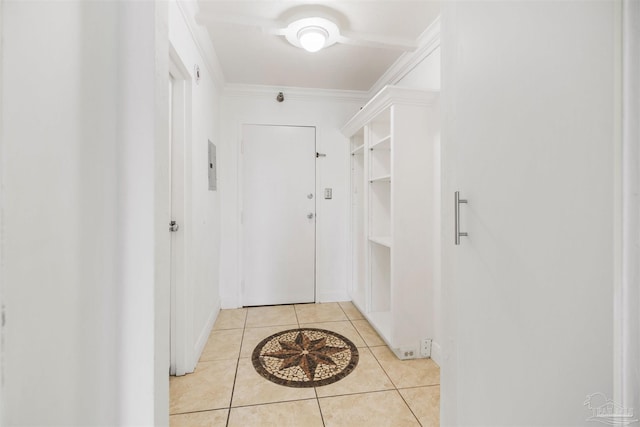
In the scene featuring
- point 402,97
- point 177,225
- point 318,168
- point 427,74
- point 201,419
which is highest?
point 427,74

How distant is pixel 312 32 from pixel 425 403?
95.0 inches

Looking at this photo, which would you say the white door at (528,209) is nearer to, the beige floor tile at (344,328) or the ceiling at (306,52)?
the ceiling at (306,52)

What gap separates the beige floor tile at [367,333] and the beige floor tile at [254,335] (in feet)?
1.90

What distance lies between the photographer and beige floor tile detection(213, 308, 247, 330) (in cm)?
270

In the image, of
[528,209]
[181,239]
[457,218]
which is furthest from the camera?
[181,239]

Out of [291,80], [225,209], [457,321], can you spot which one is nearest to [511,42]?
[457,321]

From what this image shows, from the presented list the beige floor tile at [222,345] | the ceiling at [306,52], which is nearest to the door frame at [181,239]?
the beige floor tile at [222,345]

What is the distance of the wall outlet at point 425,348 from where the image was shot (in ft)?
7.14

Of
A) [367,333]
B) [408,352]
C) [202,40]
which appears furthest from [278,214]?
[408,352]

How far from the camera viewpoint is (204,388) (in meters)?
1.80

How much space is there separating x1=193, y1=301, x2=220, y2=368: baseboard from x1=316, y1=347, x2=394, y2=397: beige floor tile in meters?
0.90

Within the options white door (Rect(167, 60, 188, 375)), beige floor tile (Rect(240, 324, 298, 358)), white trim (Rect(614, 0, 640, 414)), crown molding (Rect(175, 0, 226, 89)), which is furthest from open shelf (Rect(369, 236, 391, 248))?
crown molding (Rect(175, 0, 226, 89))

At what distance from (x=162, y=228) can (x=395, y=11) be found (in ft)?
6.45

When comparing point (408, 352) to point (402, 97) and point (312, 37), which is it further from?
point (312, 37)
